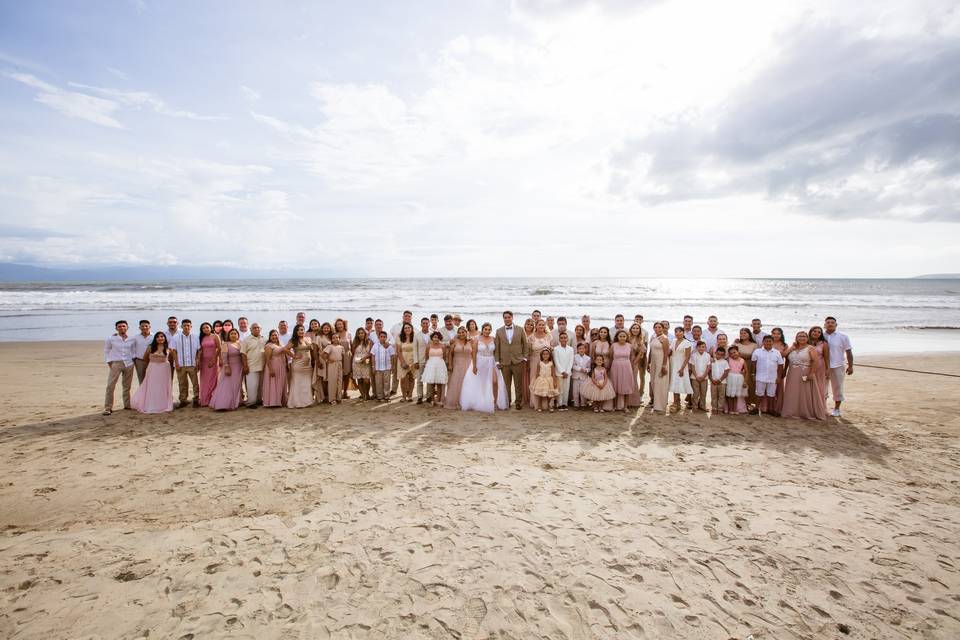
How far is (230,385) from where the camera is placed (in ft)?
30.5

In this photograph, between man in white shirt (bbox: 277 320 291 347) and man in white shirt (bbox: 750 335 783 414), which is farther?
man in white shirt (bbox: 277 320 291 347)

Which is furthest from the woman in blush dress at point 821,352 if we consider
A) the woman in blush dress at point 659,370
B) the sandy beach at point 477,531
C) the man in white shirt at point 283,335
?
the man in white shirt at point 283,335

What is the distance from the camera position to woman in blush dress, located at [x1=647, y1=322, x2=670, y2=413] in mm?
9367

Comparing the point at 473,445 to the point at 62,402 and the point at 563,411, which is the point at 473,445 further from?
the point at 62,402

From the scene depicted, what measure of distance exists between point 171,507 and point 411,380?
5.45 m

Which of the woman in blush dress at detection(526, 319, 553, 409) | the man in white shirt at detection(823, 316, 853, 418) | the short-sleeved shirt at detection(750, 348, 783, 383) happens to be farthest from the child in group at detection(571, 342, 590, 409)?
the man in white shirt at detection(823, 316, 853, 418)

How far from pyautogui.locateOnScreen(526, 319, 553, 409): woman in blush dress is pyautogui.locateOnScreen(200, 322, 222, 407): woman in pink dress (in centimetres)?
639

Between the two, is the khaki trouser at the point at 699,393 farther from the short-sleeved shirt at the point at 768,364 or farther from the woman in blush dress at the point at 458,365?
the woman in blush dress at the point at 458,365

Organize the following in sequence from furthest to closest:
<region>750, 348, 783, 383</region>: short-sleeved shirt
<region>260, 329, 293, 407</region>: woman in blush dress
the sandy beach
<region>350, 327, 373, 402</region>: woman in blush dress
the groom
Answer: <region>350, 327, 373, 402</region>: woman in blush dress, the groom, <region>260, 329, 293, 407</region>: woman in blush dress, <region>750, 348, 783, 383</region>: short-sleeved shirt, the sandy beach

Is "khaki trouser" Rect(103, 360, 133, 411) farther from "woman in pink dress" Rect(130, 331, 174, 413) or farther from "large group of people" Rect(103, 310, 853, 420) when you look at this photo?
"woman in pink dress" Rect(130, 331, 174, 413)

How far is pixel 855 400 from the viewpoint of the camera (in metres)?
10.2

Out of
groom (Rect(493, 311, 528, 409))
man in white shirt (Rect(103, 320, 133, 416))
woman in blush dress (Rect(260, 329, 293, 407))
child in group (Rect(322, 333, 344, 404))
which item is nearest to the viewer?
man in white shirt (Rect(103, 320, 133, 416))

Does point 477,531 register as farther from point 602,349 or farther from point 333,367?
point 333,367

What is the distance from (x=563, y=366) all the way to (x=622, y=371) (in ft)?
3.91
